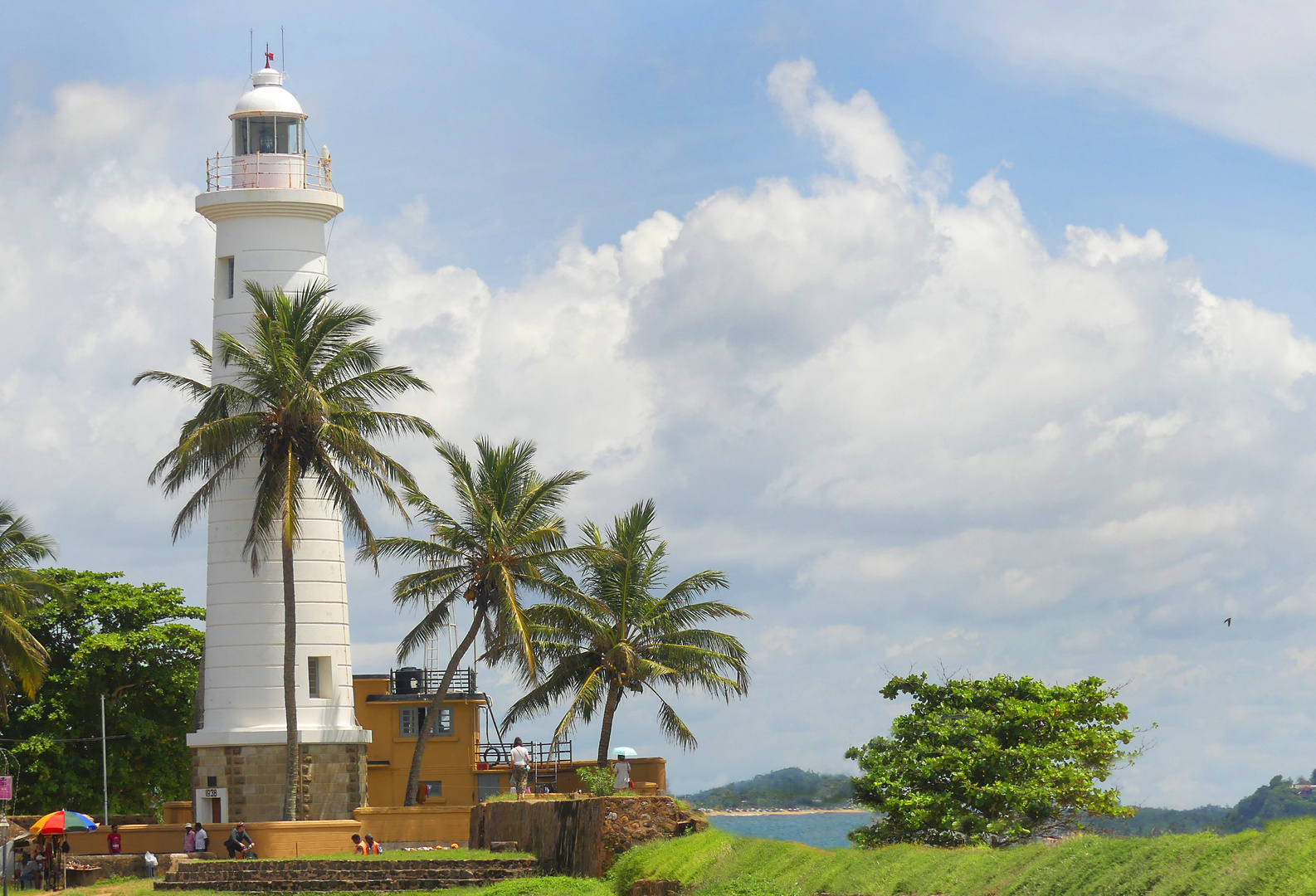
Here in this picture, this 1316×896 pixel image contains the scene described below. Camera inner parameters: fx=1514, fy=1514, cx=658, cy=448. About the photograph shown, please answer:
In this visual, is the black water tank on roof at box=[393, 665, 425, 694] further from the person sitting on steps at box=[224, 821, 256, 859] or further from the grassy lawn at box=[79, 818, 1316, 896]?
the grassy lawn at box=[79, 818, 1316, 896]

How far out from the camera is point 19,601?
38125mm

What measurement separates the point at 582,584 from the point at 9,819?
1550cm

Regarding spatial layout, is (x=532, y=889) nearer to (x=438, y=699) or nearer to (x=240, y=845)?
(x=240, y=845)

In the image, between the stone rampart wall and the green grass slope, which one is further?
the stone rampart wall

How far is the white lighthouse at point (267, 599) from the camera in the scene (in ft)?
120

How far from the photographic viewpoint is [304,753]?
36.7 meters

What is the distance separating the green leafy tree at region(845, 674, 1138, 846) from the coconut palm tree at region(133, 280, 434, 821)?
18592mm

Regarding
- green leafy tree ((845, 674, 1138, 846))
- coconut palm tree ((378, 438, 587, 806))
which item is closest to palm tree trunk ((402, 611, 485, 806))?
coconut palm tree ((378, 438, 587, 806))

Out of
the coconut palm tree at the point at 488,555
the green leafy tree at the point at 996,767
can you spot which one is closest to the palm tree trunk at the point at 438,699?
the coconut palm tree at the point at 488,555

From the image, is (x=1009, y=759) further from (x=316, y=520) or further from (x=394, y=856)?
(x=316, y=520)

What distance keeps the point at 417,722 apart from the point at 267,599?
9146mm

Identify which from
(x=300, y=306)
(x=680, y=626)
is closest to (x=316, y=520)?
(x=300, y=306)

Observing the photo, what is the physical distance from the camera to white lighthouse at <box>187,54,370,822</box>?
120 ft

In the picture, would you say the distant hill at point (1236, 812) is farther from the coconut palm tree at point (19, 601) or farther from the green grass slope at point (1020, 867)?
the coconut palm tree at point (19, 601)
